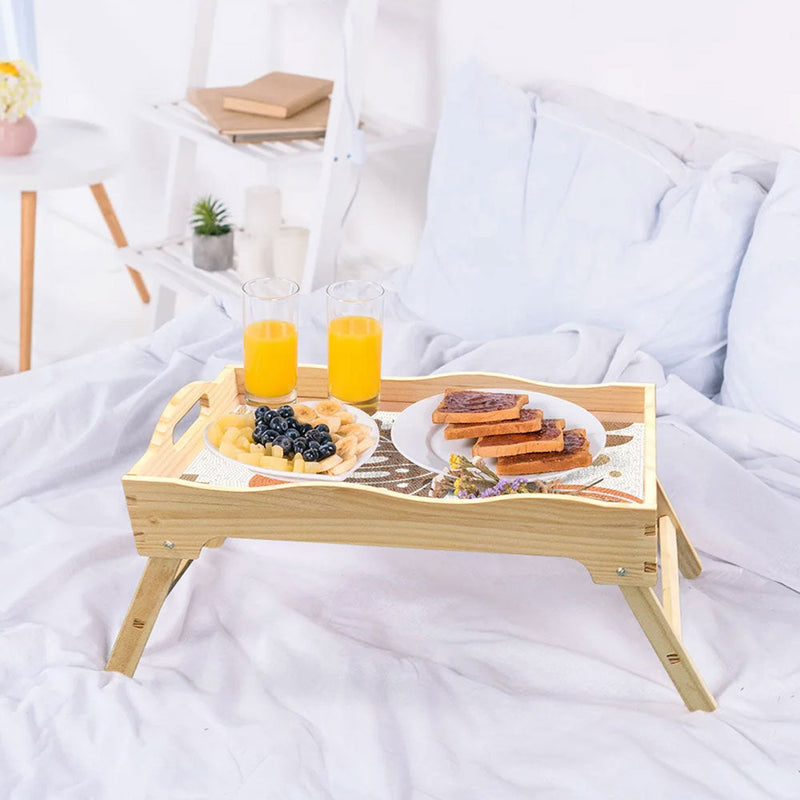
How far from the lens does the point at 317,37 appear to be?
279 cm

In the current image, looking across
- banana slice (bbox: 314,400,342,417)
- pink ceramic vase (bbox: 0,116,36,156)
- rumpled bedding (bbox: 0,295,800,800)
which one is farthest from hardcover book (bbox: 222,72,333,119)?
banana slice (bbox: 314,400,342,417)

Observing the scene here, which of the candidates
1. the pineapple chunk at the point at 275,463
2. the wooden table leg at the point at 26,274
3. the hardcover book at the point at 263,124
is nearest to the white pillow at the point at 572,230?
the hardcover book at the point at 263,124

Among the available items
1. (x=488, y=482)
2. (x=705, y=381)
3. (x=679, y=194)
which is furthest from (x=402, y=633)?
(x=679, y=194)

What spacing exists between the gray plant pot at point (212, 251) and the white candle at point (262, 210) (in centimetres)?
8

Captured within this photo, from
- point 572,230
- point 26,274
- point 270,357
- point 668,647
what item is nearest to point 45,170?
point 26,274

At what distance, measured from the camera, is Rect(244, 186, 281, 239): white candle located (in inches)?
104

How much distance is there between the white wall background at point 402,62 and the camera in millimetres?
2094

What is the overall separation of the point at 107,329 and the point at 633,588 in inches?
89.8

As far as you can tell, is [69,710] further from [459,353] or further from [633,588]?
[459,353]

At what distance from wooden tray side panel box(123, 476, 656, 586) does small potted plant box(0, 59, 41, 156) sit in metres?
1.74

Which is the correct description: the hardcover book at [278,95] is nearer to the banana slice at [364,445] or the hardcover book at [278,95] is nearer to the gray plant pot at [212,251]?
the gray plant pot at [212,251]

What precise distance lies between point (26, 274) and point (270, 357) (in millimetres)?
A: 1566

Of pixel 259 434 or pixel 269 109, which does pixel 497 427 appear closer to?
pixel 259 434

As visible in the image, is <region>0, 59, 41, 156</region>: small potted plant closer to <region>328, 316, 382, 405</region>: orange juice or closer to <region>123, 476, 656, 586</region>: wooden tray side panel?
<region>328, 316, 382, 405</region>: orange juice
